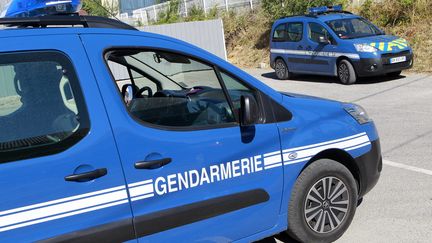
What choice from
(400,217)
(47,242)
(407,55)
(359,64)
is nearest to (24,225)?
(47,242)

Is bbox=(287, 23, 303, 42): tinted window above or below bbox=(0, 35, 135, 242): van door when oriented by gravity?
below

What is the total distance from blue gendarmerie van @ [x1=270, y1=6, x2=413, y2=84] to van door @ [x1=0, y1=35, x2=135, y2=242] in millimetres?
9787

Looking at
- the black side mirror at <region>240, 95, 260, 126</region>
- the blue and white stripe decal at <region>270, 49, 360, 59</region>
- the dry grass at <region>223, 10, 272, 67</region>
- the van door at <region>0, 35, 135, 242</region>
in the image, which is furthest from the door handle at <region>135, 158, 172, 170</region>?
the dry grass at <region>223, 10, 272, 67</region>

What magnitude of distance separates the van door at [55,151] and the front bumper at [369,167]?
200cm

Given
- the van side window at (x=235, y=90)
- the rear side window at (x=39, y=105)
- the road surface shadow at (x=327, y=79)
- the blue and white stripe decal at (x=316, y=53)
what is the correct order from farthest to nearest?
the road surface shadow at (x=327, y=79) < the blue and white stripe decal at (x=316, y=53) < the van side window at (x=235, y=90) < the rear side window at (x=39, y=105)

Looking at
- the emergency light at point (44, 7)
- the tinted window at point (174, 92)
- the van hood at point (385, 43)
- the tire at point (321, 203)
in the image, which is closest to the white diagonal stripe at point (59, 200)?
the tinted window at point (174, 92)

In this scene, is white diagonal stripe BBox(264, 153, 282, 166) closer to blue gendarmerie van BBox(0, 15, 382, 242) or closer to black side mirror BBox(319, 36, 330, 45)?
blue gendarmerie van BBox(0, 15, 382, 242)

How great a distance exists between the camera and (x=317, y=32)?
12766mm

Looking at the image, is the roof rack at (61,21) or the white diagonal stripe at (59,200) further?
the roof rack at (61,21)

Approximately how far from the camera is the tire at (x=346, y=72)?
11.8 metres

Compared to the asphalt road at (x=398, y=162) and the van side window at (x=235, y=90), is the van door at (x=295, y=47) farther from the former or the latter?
the van side window at (x=235, y=90)

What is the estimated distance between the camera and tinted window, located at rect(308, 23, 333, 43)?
12422 mm

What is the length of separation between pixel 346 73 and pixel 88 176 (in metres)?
10.2

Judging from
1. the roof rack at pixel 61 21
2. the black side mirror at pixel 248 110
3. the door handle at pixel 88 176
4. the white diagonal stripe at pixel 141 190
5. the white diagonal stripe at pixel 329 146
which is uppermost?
the roof rack at pixel 61 21
